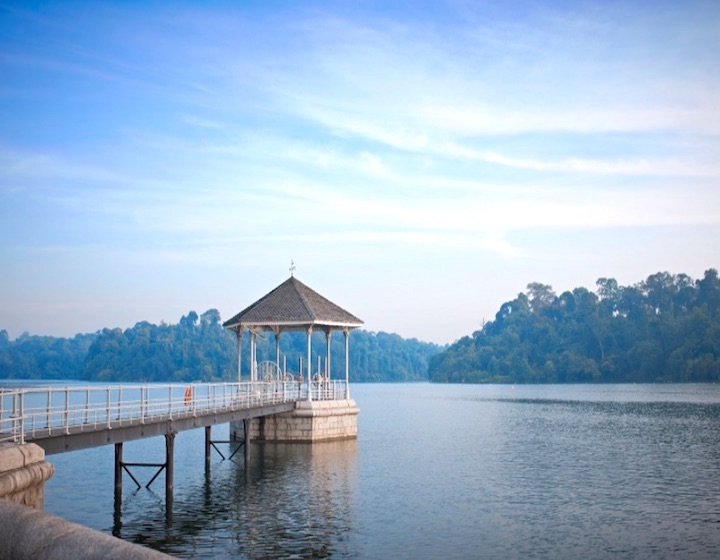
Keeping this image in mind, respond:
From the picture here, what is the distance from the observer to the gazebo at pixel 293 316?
132 ft

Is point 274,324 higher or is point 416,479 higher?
point 274,324

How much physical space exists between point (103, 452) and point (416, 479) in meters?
21.1

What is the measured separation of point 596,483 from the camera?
31172 mm

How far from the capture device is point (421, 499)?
27672 mm

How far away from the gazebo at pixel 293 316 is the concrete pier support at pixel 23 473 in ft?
78.7

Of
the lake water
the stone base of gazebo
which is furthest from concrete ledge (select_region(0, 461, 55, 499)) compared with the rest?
the stone base of gazebo

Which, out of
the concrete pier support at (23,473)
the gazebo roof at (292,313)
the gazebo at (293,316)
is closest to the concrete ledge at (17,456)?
the concrete pier support at (23,473)

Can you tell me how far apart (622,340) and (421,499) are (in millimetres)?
161144

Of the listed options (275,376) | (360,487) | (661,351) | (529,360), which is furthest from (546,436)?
(529,360)

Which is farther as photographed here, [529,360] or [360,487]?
[529,360]

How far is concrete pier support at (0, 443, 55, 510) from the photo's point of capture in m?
13.9

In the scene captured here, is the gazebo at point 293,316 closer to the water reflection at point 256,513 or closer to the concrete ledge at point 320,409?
the concrete ledge at point 320,409

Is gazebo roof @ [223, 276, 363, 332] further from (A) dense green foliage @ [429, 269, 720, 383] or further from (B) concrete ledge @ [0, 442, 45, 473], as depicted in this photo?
(A) dense green foliage @ [429, 269, 720, 383]

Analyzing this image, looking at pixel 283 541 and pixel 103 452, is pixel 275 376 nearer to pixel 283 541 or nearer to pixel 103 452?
pixel 103 452
